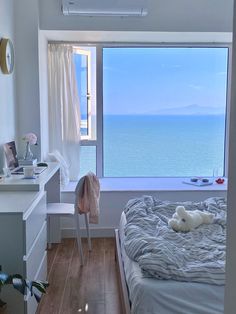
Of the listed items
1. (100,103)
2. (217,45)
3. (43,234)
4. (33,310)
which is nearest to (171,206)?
(43,234)

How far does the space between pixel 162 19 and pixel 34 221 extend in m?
2.83

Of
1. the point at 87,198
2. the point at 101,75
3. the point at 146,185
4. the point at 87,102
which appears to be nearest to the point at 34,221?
the point at 87,198

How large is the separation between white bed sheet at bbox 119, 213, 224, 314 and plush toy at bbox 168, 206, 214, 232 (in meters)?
0.82

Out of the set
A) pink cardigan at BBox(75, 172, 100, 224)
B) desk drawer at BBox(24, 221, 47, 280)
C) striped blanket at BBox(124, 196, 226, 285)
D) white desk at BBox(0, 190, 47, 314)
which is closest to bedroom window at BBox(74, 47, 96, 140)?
pink cardigan at BBox(75, 172, 100, 224)

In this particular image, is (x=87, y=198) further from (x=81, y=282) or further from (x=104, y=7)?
(x=104, y=7)

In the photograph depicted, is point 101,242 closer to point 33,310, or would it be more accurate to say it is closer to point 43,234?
point 43,234

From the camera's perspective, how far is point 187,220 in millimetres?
2941

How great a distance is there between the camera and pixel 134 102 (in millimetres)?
5184

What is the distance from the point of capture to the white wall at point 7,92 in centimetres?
369

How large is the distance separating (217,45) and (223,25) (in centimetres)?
64

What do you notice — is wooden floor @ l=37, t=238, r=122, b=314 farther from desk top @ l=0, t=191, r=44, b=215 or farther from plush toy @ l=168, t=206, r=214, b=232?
desk top @ l=0, t=191, r=44, b=215

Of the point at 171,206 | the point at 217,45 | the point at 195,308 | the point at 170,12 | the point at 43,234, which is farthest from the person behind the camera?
the point at 217,45

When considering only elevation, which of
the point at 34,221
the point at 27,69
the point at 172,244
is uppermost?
the point at 27,69

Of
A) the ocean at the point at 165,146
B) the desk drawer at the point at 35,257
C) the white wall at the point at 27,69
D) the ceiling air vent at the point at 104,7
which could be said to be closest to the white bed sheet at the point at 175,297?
the desk drawer at the point at 35,257
